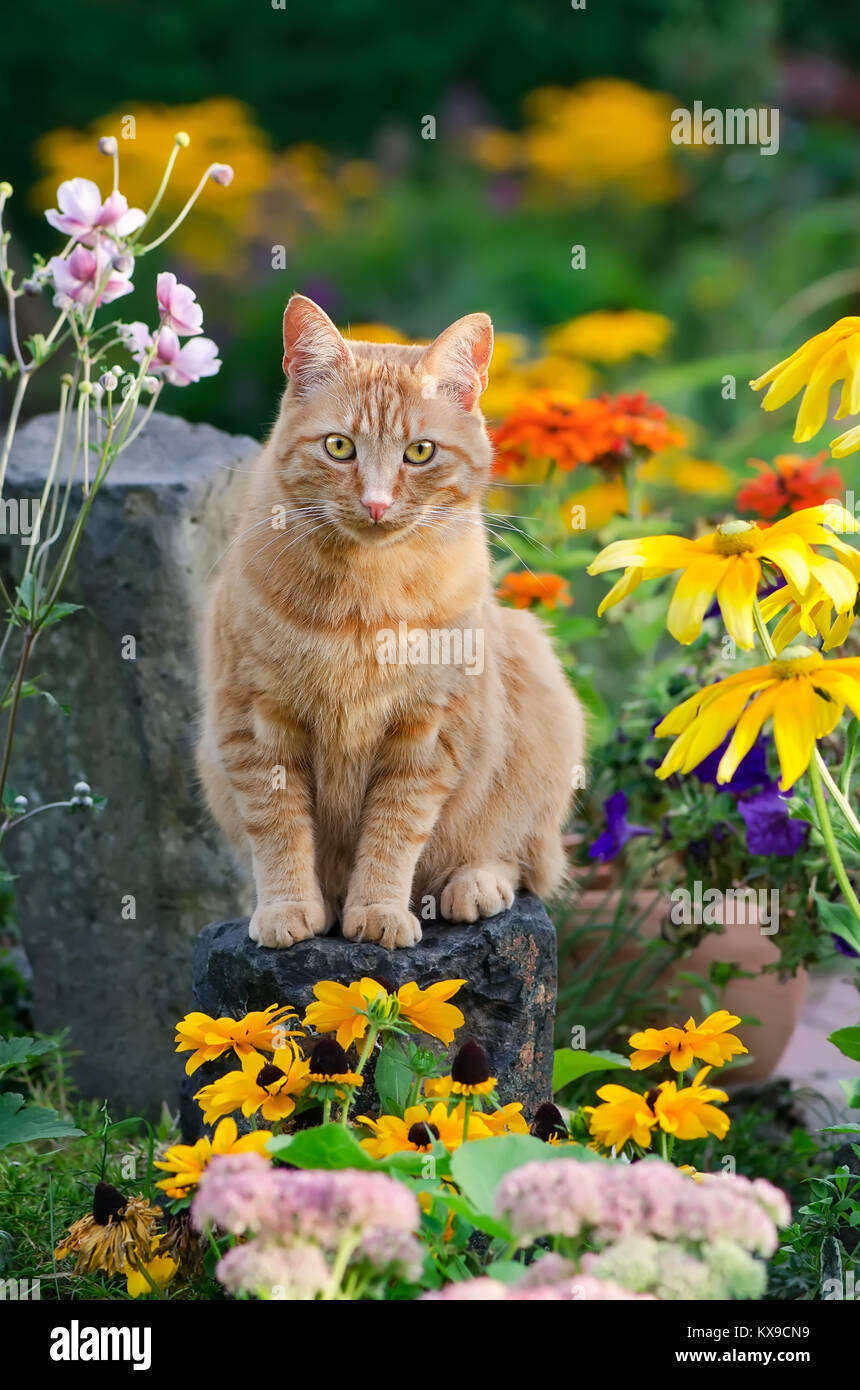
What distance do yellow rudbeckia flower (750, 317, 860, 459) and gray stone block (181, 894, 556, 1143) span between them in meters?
0.96

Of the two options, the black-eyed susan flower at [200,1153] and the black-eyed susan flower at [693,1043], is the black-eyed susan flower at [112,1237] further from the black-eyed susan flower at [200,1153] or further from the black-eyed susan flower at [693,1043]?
the black-eyed susan flower at [693,1043]

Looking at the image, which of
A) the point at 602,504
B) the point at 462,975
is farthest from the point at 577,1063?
the point at 602,504

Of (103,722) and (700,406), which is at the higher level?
(700,406)

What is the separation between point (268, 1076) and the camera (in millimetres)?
1941

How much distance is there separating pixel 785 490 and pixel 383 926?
1703 millimetres

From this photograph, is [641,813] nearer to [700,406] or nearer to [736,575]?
[736,575]

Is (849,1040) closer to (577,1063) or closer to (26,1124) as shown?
(577,1063)

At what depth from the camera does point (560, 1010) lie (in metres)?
3.38

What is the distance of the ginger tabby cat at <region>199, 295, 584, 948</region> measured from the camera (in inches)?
94.1

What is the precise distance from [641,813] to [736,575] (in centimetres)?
170

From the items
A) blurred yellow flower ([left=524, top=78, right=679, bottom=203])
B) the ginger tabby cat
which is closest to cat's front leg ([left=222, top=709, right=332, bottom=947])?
the ginger tabby cat

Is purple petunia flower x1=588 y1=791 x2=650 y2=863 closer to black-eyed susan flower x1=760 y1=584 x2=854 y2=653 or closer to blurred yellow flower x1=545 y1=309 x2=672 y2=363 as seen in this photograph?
black-eyed susan flower x1=760 y1=584 x2=854 y2=653

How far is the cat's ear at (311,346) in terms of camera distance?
7.95ft

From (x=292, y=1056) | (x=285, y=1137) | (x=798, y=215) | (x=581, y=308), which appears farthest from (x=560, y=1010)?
(x=798, y=215)
